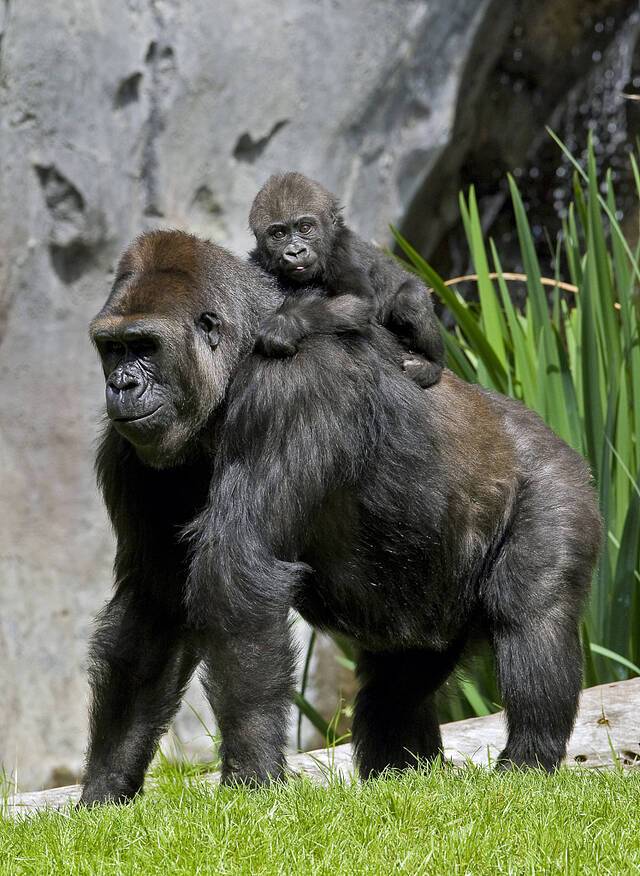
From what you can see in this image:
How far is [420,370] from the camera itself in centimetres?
366

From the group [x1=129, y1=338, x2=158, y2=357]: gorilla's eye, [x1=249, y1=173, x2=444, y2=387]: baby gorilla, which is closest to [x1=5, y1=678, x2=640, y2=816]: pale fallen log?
[x1=249, y1=173, x2=444, y2=387]: baby gorilla

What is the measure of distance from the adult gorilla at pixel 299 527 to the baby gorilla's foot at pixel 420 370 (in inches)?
1.5

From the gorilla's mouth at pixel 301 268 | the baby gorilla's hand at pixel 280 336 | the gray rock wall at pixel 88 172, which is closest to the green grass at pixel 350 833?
the baby gorilla's hand at pixel 280 336

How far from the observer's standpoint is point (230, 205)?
24.6 feet

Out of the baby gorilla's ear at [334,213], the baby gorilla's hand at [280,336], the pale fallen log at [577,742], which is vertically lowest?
the pale fallen log at [577,742]

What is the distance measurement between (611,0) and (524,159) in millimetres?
1309

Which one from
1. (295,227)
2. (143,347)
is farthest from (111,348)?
(295,227)

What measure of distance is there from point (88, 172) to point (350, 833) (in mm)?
5239

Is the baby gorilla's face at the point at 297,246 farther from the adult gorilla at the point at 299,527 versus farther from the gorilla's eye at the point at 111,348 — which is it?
the gorilla's eye at the point at 111,348

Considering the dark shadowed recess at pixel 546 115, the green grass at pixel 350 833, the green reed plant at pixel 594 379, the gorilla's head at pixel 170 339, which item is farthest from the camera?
the dark shadowed recess at pixel 546 115

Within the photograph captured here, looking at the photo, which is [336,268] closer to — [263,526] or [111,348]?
[111,348]

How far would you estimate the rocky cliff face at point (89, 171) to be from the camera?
23.0ft

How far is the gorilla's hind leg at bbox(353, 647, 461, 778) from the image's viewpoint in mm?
3926

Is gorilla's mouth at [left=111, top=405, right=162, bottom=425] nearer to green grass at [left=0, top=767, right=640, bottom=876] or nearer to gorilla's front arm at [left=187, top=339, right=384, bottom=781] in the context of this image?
gorilla's front arm at [left=187, top=339, right=384, bottom=781]
